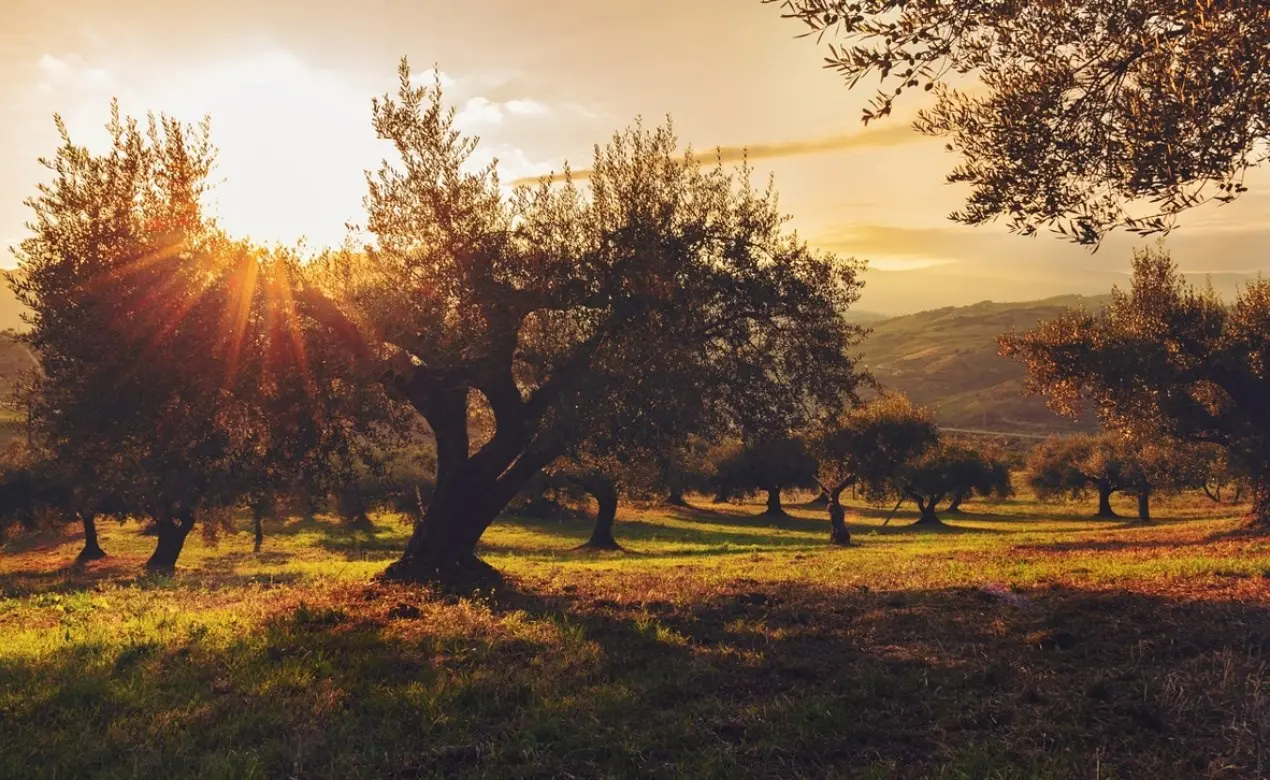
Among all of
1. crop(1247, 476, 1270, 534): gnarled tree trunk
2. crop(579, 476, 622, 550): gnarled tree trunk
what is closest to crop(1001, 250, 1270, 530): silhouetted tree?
crop(1247, 476, 1270, 534): gnarled tree trunk

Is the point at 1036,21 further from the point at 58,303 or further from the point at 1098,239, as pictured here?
the point at 58,303

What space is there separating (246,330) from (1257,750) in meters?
17.4

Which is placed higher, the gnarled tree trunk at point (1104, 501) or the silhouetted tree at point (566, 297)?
the silhouetted tree at point (566, 297)

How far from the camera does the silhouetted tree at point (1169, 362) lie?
3388 cm

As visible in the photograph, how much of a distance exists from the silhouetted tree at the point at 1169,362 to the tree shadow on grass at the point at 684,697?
28.0m

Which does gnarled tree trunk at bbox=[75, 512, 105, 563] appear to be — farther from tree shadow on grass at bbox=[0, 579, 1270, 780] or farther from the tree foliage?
tree shadow on grass at bbox=[0, 579, 1270, 780]

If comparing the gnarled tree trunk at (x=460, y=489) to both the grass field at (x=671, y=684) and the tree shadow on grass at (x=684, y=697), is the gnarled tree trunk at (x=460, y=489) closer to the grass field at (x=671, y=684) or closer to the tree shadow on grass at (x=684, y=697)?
the grass field at (x=671, y=684)

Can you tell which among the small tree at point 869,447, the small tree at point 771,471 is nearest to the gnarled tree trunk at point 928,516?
the small tree at point 771,471

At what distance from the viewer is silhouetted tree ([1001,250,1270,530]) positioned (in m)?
33.9

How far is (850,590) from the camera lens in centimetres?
1498

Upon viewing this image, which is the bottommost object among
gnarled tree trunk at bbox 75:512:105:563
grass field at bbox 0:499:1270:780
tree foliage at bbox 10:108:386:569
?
gnarled tree trunk at bbox 75:512:105:563

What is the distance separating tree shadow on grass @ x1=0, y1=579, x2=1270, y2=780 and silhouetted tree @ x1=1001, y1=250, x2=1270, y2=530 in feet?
91.7

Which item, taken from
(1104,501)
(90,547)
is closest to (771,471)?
(1104,501)

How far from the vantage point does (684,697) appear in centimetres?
799
